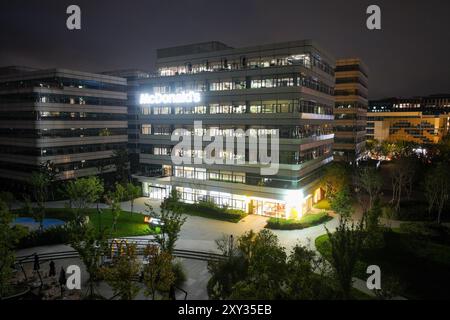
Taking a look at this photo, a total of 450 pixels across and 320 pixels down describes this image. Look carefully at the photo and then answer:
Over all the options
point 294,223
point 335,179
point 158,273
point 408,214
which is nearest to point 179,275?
point 158,273

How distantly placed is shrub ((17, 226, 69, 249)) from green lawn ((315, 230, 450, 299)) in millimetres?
30267

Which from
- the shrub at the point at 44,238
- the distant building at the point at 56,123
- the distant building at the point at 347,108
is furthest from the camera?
the distant building at the point at 347,108

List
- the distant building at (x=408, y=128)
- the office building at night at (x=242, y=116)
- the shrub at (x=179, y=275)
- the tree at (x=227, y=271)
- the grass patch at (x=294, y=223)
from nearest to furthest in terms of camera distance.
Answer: the tree at (x=227, y=271) → the shrub at (x=179, y=275) → the grass patch at (x=294, y=223) → the office building at night at (x=242, y=116) → the distant building at (x=408, y=128)

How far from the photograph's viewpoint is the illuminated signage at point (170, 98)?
188 feet

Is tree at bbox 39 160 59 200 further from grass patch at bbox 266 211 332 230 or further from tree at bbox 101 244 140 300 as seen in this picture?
tree at bbox 101 244 140 300

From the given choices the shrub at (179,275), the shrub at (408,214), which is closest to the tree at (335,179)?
the shrub at (408,214)

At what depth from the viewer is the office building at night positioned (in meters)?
48.9

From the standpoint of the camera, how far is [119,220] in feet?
158

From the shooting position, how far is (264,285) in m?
20.9

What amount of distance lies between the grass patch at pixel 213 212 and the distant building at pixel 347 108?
4867 cm

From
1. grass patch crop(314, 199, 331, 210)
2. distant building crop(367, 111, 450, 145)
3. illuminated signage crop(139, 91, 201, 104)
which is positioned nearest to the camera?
grass patch crop(314, 199, 331, 210)

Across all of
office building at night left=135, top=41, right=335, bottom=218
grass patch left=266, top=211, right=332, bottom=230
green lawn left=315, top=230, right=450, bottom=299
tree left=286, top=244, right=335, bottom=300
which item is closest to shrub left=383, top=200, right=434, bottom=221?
green lawn left=315, top=230, right=450, bottom=299

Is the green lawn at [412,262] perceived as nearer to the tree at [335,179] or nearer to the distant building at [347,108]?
the tree at [335,179]

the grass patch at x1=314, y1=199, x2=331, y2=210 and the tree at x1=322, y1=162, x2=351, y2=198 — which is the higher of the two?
the tree at x1=322, y1=162, x2=351, y2=198
